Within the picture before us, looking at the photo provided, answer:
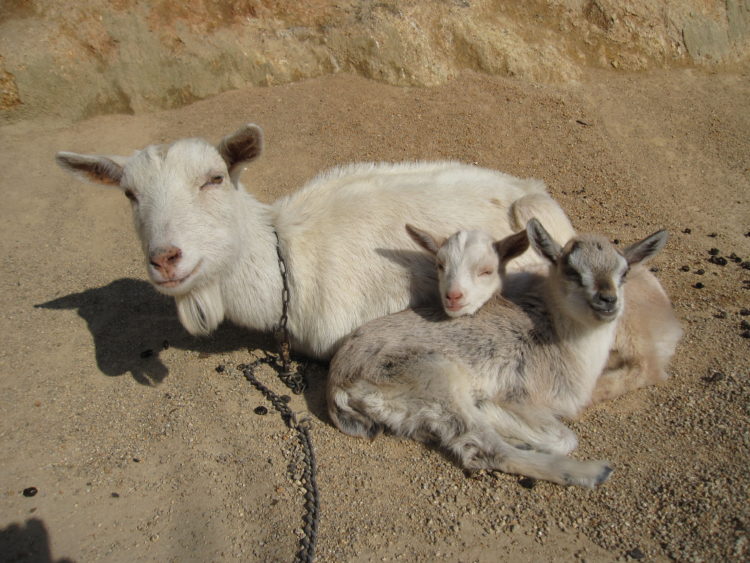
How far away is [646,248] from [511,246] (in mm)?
Result: 912

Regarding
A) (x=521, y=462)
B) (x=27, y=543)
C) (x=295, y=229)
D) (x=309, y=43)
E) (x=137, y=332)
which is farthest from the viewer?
(x=309, y=43)

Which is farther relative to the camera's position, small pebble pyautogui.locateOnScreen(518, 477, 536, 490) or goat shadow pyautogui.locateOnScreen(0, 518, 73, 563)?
small pebble pyautogui.locateOnScreen(518, 477, 536, 490)

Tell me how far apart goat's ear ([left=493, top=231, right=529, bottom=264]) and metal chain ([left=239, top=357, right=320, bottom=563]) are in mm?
1900

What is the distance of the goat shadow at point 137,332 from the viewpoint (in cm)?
480

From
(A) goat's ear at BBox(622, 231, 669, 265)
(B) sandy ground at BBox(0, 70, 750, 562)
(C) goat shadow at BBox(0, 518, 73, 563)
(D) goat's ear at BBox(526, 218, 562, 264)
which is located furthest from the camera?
(D) goat's ear at BBox(526, 218, 562, 264)

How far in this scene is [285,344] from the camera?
4.62 metres

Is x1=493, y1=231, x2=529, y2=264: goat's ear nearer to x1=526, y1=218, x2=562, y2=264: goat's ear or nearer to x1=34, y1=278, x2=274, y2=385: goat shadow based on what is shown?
x1=526, y1=218, x2=562, y2=264: goat's ear

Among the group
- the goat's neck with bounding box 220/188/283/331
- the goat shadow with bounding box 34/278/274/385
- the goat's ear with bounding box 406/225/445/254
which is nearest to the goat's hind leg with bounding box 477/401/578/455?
the goat's ear with bounding box 406/225/445/254

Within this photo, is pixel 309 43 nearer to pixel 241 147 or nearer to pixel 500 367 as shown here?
pixel 241 147

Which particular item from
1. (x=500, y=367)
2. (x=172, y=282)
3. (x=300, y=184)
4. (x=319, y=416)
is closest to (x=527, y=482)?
(x=500, y=367)

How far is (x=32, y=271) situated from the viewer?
5992 mm

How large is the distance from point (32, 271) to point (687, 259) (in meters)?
6.71

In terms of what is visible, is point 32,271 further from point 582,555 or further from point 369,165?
point 582,555

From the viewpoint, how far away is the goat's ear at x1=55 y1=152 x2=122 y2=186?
396cm
